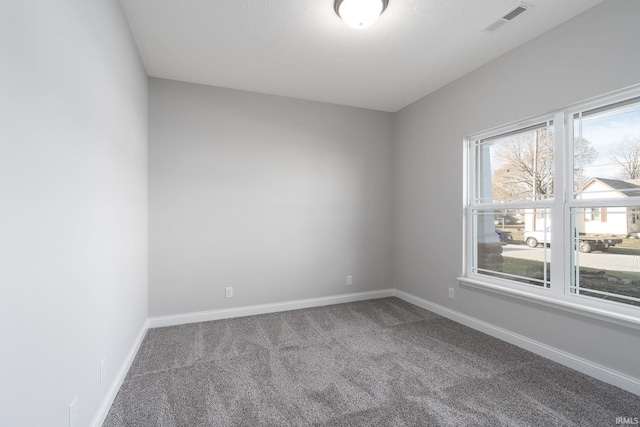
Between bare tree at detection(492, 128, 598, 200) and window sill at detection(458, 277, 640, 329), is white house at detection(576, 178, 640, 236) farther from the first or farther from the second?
window sill at detection(458, 277, 640, 329)

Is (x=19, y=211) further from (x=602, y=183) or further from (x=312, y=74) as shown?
(x=602, y=183)

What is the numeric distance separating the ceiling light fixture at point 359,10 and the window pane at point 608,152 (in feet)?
5.91

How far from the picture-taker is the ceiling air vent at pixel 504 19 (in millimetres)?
2111

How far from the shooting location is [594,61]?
2.11 meters

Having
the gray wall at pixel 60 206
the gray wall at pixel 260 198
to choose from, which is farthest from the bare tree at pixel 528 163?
the gray wall at pixel 60 206

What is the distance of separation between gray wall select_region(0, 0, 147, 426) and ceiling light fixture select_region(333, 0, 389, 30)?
1473 mm

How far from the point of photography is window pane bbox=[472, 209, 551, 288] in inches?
101

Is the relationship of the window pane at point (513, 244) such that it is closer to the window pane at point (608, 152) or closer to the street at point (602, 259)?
the street at point (602, 259)

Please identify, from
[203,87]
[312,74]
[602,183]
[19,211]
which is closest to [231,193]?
[203,87]

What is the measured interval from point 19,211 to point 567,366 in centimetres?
338

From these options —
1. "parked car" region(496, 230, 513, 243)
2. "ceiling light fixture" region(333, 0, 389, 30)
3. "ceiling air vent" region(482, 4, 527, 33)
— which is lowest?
"parked car" region(496, 230, 513, 243)

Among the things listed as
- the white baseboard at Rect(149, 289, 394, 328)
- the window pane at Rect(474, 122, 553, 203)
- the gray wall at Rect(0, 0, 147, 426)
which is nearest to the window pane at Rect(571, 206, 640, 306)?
the window pane at Rect(474, 122, 553, 203)

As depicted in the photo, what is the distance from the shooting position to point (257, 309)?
3.48 meters

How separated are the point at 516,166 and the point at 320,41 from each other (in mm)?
2184
